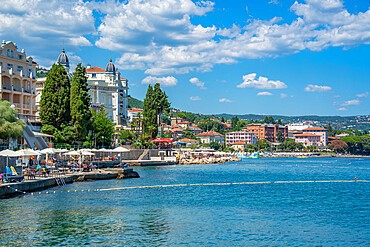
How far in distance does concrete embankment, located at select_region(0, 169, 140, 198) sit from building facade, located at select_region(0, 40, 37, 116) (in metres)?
23.7

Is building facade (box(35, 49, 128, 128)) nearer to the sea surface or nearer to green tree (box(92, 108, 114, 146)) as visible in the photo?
green tree (box(92, 108, 114, 146))

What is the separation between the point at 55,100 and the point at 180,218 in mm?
42125

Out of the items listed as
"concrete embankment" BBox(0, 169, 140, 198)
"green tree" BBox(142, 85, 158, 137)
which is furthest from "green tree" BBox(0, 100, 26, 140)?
"green tree" BBox(142, 85, 158, 137)

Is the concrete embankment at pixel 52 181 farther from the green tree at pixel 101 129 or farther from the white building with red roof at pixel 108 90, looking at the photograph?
the white building with red roof at pixel 108 90

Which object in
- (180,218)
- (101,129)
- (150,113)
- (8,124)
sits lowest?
(180,218)

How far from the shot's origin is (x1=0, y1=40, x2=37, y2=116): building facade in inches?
2527

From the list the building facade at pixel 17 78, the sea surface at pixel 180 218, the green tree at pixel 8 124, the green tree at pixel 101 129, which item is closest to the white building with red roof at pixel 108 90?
the green tree at pixel 101 129

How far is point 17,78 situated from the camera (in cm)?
6719

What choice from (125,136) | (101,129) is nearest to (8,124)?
(101,129)

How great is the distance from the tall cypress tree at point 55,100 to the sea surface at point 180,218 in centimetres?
2564

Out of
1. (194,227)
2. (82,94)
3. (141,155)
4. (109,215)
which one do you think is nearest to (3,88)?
(82,94)

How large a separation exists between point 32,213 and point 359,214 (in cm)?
2091

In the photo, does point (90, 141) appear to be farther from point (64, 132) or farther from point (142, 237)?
point (142, 237)

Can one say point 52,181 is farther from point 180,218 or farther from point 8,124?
point 180,218
